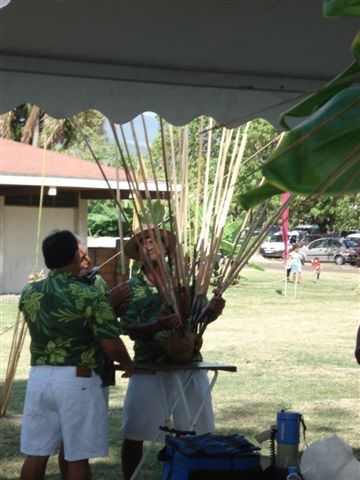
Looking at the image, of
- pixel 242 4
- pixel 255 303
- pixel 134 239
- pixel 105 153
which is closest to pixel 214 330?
pixel 255 303

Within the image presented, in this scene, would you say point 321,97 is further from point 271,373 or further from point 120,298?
point 271,373

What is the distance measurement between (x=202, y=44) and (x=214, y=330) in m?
9.39

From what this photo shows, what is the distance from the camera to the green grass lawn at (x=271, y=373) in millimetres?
6477

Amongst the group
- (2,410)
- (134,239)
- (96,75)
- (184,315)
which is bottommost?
(2,410)

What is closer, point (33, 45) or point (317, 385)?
point (33, 45)

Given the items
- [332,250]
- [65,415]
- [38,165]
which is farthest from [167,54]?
[332,250]

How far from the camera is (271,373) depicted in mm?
9352

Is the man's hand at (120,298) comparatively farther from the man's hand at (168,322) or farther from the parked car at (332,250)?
the parked car at (332,250)

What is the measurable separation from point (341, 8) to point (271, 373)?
7.92m

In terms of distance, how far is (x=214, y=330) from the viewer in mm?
13461

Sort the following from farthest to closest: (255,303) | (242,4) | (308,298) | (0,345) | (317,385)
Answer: (308,298), (255,303), (0,345), (317,385), (242,4)

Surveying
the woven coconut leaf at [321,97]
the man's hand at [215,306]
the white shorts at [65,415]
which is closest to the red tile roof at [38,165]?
the man's hand at [215,306]

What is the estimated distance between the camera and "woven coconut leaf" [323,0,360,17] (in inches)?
64.9

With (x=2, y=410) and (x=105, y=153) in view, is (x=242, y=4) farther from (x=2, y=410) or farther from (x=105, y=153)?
(x=105, y=153)
